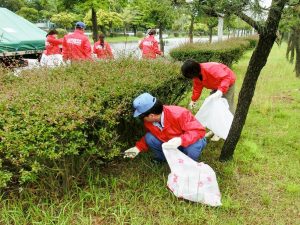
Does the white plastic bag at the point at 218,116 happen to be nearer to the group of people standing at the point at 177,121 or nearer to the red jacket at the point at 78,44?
the group of people standing at the point at 177,121

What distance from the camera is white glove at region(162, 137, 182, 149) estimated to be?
3.20 metres

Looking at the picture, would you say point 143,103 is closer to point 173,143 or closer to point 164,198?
point 173,143

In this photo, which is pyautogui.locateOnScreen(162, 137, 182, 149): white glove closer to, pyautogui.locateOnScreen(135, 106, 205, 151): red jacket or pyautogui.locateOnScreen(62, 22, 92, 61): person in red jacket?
pyautogui.locateOnScreen(135, 106, 205, 151): red jacket

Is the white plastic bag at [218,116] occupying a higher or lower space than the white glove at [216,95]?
lower

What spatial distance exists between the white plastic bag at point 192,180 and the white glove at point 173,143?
30 millimetres

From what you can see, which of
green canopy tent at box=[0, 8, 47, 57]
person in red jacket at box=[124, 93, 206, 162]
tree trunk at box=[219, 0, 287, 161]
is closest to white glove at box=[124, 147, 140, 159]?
person in red jacket at box=[124, 93, 206, 162]

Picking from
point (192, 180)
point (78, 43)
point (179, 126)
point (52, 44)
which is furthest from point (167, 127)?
point (52, 44)

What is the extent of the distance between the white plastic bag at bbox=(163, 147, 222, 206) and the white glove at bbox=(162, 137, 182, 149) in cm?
3

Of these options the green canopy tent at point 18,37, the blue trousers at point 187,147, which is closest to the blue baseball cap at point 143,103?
the blue trousers at point 187,147

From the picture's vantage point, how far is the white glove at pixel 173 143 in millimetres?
3197

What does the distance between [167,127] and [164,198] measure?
640 millimetres

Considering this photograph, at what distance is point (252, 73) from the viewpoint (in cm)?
372

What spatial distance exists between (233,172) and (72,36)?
5209mm

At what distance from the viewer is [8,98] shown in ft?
9.50
